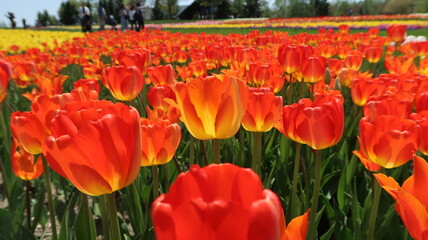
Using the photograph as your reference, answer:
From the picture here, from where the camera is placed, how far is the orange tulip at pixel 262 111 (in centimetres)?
136

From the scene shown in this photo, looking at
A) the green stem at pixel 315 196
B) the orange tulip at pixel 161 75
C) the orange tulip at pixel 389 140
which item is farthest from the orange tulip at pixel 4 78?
the orange tulip at pixel 389 140

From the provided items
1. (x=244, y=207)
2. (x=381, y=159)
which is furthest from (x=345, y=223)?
(x=244, y=207)

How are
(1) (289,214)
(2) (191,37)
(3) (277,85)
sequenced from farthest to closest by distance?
(2) (191,37) < (3) (277,85) < (1) (289,214)

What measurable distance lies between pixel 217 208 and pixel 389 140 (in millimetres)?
954

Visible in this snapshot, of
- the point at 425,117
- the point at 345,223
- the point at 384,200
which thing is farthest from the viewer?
the point at 384,200

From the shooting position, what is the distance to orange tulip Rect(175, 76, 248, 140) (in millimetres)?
973

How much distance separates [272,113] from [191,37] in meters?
5.83

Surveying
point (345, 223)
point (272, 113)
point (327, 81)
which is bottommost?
point (345, 223)

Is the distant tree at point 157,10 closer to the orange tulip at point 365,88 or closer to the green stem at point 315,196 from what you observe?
the orange tulip at point 365,88

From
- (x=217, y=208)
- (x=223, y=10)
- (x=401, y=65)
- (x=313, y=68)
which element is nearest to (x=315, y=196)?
(x=217, y=208)

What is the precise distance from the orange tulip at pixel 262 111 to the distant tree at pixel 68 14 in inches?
2624

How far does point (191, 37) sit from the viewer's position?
6.95m

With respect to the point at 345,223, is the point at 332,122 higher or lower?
higher

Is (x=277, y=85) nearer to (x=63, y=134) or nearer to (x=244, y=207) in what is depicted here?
(x=63, y=134)
